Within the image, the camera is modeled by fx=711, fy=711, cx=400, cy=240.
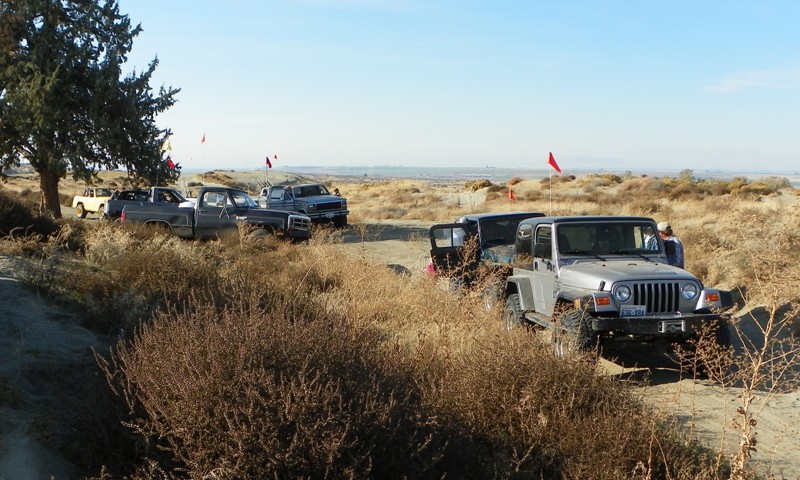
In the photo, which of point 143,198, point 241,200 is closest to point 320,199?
point 143,198

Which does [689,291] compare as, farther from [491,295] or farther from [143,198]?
[143,198]

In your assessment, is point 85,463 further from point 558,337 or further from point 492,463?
point 558,337

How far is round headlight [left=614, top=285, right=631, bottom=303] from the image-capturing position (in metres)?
7.25

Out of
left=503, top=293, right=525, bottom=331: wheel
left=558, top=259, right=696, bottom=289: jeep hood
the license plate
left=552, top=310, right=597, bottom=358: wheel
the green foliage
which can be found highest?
the green foliage

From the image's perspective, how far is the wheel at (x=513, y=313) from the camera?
901 cm

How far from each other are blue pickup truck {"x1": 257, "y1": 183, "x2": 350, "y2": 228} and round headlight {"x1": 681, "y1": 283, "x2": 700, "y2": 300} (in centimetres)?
1883

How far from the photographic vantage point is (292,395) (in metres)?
4.03

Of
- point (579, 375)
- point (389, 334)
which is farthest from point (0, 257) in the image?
point (579, 375)

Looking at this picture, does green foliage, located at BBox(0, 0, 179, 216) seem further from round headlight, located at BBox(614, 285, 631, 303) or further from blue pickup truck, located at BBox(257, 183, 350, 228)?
round headlight, located at BBox(614, 285, 631, 303)

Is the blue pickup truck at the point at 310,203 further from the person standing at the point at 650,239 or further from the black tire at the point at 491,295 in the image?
the person standing at the point at 650,239

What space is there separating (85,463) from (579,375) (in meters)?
3.39

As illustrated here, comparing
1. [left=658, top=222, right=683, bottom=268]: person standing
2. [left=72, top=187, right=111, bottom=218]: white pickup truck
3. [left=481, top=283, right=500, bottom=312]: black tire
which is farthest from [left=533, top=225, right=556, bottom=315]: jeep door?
[left=72, top=187, right=111, bottom=218]: white pickup truck

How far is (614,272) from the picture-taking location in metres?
7.61

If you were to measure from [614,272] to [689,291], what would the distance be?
0.77 m
